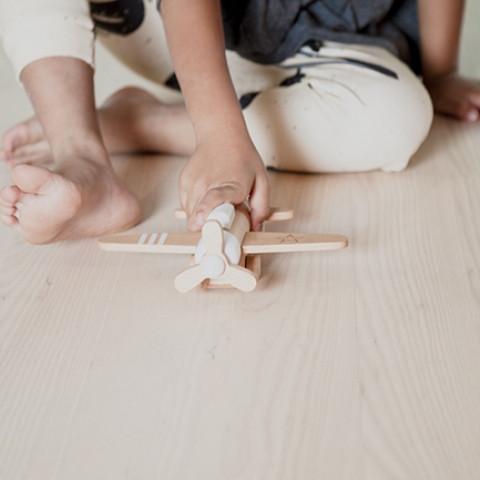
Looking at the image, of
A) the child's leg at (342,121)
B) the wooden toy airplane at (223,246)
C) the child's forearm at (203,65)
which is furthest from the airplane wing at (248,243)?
the child's leg at (342,121)

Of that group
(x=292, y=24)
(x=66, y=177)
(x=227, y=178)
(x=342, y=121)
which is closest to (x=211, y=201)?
(x=227, y=178)

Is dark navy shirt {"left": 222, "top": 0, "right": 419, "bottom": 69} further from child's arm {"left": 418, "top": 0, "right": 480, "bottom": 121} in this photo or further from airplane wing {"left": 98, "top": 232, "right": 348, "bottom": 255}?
airplane wing {"left": 98, "top": 232, "right": 348, "bottom": 255}

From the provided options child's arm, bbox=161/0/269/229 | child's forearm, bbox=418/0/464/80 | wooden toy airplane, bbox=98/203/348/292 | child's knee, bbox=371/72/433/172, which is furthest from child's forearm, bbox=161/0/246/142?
child's forearm, bbox=418/0/464/80

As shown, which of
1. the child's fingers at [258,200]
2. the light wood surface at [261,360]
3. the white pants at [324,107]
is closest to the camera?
the light wood surface at [261,360]

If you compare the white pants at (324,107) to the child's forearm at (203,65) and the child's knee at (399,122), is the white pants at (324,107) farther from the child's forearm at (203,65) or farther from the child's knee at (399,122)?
the child's forearm at (203,65)

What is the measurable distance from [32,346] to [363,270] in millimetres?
324

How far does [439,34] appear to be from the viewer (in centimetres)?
122

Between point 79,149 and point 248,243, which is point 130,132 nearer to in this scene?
point 79,149

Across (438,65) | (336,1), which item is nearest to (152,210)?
(336,1)

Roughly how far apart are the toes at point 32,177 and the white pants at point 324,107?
0.22 metres

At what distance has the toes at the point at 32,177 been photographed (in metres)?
0.82

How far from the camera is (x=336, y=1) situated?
3.84 ft

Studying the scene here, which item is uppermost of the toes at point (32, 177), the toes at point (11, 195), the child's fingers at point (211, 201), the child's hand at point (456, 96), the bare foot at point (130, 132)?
the toes at point (32, 177)

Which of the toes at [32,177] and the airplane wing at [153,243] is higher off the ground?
the toes at [32,177]
